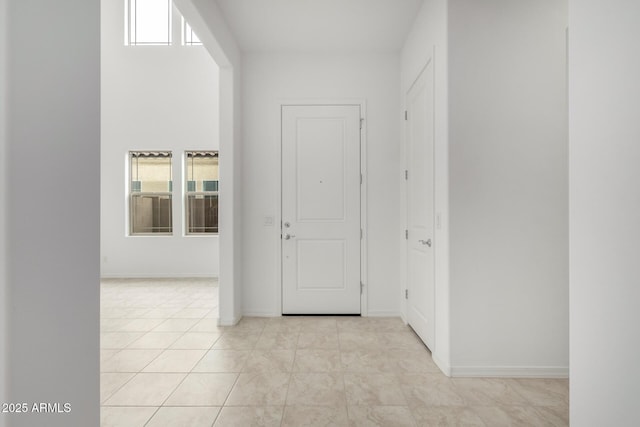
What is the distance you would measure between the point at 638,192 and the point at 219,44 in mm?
3038

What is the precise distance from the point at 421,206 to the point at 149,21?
249 inches

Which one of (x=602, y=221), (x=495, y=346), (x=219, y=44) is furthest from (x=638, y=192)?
(x=219, y=44)

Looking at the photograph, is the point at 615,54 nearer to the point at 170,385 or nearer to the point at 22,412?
the point at 22,412

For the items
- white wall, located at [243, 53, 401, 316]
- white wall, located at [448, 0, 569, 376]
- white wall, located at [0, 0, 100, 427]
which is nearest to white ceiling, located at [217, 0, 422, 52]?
white wall, located at [243, 53, 401, 316]

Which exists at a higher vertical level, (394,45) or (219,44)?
(394,45)

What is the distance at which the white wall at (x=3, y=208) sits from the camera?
92 centimetres

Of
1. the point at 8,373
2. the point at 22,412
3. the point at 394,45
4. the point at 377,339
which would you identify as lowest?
the point at 377,339

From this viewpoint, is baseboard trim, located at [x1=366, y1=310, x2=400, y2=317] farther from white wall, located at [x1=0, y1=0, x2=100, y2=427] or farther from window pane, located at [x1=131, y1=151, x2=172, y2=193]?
window pane, located at [x1=131, y1=151, x2=172, y2=193]

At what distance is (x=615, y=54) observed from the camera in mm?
1082

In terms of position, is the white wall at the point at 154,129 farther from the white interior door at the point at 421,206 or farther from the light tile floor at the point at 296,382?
the white interior door at the point at 421,206

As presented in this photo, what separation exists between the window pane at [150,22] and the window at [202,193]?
234 centimetres

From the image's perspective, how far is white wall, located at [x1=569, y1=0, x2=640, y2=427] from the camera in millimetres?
1033

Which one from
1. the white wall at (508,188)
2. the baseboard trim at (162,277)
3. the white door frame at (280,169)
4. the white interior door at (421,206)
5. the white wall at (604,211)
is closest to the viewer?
the white wall at (604,211)

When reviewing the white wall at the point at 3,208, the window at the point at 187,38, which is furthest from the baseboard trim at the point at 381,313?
the window at the point at 187,38
